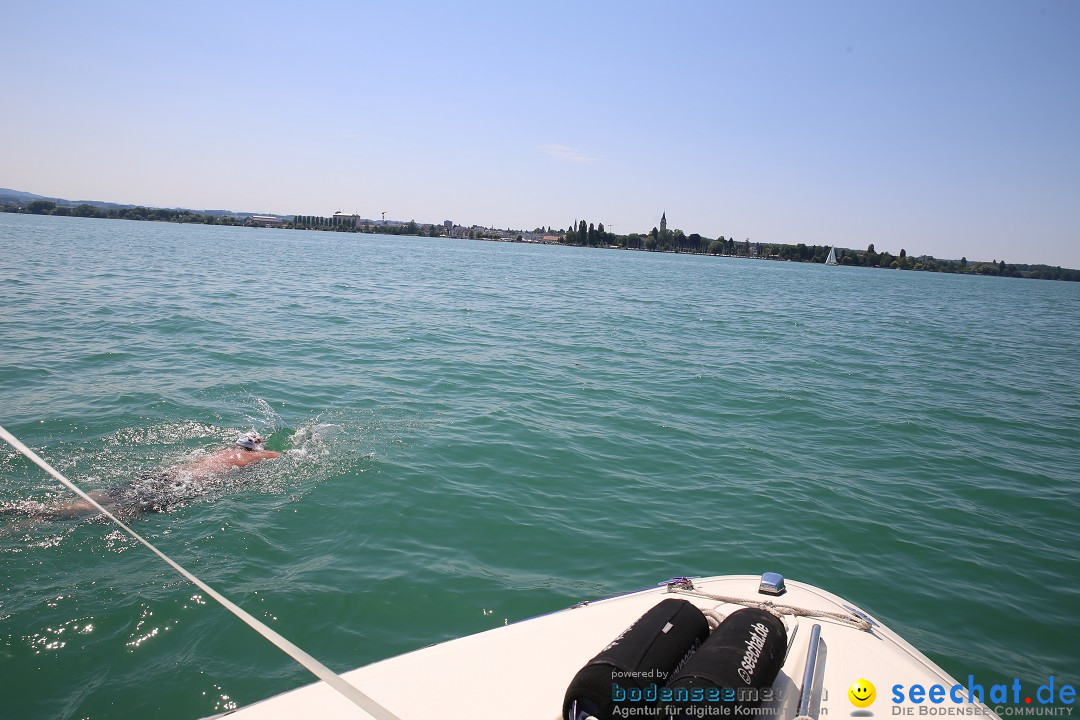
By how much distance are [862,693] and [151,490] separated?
27.5 ft

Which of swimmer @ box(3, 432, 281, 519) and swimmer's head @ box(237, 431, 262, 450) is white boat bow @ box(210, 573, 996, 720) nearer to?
swimmer @ box(3, 432, 281, 519)

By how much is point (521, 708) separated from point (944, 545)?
7217 mm

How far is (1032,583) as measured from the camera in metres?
7.14

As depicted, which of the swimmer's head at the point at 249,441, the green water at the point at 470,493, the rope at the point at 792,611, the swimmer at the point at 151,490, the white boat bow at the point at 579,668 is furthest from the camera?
the swimmer's head at the point at 249,441

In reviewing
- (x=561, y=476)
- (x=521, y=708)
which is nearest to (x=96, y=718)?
(x=521, y=708)

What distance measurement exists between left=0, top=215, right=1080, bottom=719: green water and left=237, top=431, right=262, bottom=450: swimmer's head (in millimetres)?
496

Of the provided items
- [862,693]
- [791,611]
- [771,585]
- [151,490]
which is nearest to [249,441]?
[151,490]

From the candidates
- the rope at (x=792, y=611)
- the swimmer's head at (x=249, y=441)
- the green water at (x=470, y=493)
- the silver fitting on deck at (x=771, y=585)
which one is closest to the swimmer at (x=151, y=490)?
the swimmer's head at (x=249, y=441)

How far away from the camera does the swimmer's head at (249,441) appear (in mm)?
9078

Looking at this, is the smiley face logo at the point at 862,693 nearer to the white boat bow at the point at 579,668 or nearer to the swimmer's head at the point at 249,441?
the white boat bow at the point at 579,668

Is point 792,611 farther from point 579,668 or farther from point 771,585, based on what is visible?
point 579,668

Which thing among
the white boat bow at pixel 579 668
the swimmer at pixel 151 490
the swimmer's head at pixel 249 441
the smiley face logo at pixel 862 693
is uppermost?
the smiley face logo at pixel 862 693

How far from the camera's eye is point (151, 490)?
7.77 m

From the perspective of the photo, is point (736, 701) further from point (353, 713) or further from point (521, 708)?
point (353, 713)
